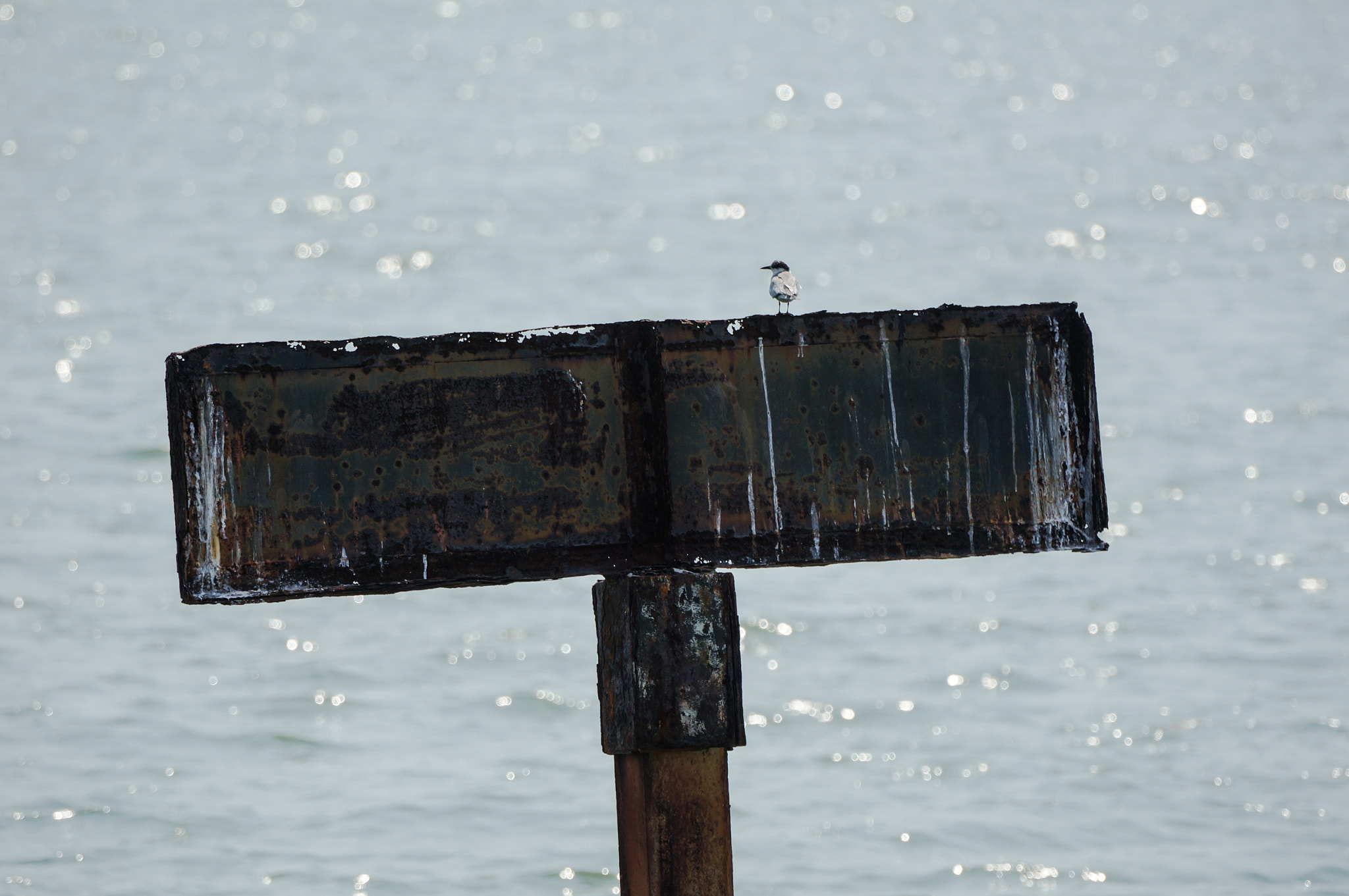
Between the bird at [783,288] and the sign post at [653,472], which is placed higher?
the bird at [783,288]

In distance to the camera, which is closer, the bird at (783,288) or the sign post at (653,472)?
the sign post at (653,472)

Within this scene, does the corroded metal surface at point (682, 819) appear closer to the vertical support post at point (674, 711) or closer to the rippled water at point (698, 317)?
the vertical support post at point (674, 711)

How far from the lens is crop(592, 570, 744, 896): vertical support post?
4.85 m

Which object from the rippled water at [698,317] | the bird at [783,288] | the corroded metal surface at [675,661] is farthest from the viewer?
the rippled water at [698,317]

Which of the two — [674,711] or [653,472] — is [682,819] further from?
[653,472]

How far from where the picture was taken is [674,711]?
15.9 feet

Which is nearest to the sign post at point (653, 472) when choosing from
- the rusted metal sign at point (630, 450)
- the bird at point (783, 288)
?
the rusted metal sign at point (630, 450)

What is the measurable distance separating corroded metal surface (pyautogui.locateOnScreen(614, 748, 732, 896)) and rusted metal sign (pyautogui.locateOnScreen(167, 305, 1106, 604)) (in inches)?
22.9

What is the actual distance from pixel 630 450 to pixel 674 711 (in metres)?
0.78

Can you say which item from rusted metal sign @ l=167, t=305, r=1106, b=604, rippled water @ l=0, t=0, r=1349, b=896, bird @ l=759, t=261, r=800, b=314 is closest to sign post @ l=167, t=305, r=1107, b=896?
rusted metal sign @ l=167, t=305, r=1106, b=604

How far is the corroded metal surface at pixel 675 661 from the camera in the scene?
4.85 meters

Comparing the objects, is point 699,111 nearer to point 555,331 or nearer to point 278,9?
point 278,9

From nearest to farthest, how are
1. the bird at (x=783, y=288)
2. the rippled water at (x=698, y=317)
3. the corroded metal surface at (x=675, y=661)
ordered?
the corroded metal surface at (x=675, y=661)
the bird at (x=783, y=288)
the rippled water at (x=698, y=317)

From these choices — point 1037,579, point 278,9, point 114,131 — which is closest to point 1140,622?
point 1037,579
